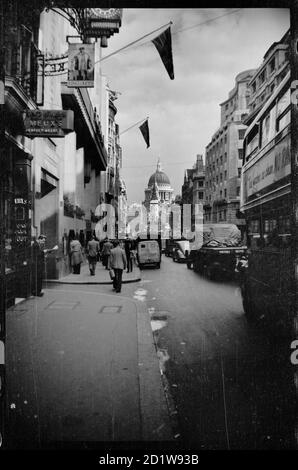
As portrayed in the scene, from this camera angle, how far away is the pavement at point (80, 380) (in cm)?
325

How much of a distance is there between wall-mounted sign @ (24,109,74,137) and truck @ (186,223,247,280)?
1205cm

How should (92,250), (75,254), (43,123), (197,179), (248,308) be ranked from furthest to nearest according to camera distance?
1. (197,179)
2. (92,250)
3. (75,254)
4. (248,308)
5. (43,123)

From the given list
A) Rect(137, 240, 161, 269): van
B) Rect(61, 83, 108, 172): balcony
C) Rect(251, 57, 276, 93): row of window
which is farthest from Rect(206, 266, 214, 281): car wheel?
Rect(251, 57, 276, 93): row of window

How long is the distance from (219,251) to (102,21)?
14.2 m

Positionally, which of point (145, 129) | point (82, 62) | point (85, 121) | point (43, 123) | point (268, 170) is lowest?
point (268, 170)

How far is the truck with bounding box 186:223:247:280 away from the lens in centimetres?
1633

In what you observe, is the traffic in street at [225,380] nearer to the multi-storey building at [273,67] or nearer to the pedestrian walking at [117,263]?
the multi-storey building at [273,67]

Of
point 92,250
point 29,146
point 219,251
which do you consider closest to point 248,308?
point 29,146

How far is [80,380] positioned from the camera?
14.2ft

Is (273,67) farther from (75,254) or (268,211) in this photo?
(75,254)

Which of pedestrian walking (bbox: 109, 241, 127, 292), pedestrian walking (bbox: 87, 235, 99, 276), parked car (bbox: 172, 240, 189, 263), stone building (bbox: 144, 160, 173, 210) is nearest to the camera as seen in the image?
stone building (bbox: 144, 160, 173, 210)

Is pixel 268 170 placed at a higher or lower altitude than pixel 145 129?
lower

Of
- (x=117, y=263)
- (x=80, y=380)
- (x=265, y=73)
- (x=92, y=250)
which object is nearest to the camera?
(x=265, y=73)

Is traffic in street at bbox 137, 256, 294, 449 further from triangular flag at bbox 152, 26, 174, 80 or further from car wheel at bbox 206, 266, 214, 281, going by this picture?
car wheel at bbox 206, 266, 214, 281
